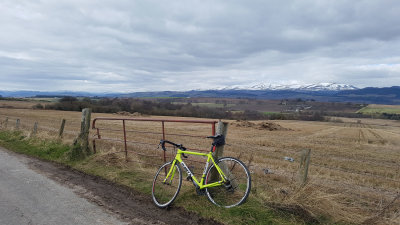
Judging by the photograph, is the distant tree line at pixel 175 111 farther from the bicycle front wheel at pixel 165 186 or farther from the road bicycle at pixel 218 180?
the road bicycle at pixel 218 180

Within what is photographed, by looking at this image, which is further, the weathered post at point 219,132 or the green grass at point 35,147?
the green grass at point 35,147

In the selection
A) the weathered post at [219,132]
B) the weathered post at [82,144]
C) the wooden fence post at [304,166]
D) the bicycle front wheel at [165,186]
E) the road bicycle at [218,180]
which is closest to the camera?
the road bicycle at [218,180]

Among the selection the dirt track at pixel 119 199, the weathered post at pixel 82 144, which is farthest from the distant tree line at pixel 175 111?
the dirt track at pixel 119 199

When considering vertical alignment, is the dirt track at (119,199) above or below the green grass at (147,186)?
below

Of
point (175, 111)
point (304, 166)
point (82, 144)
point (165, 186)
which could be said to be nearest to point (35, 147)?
point (82, 144)

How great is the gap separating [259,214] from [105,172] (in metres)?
4.62

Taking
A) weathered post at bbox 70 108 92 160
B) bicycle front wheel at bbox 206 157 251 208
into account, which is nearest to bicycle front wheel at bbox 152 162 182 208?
bicycle front wheel at bbox 206 157 251 208

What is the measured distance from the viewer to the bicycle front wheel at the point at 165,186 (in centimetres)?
514

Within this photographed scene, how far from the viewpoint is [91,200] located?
17.5 ft

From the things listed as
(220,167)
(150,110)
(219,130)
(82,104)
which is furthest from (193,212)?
(82,104)

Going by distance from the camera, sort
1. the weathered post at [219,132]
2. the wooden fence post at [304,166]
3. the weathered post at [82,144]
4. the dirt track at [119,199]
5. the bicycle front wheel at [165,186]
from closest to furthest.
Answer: the dirt track at [119,199]
the bicycle front wheel at [165,186]
the weathered post at [219,132]
the wooden fence post at [304,166]
the weathered post at [82,144]

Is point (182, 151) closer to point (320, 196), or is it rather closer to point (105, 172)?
point (320, 196)

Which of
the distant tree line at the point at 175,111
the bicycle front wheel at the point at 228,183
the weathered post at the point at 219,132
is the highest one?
the weathered post at the point at 219,132

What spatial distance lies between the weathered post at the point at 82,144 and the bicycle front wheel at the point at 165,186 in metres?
4.26
